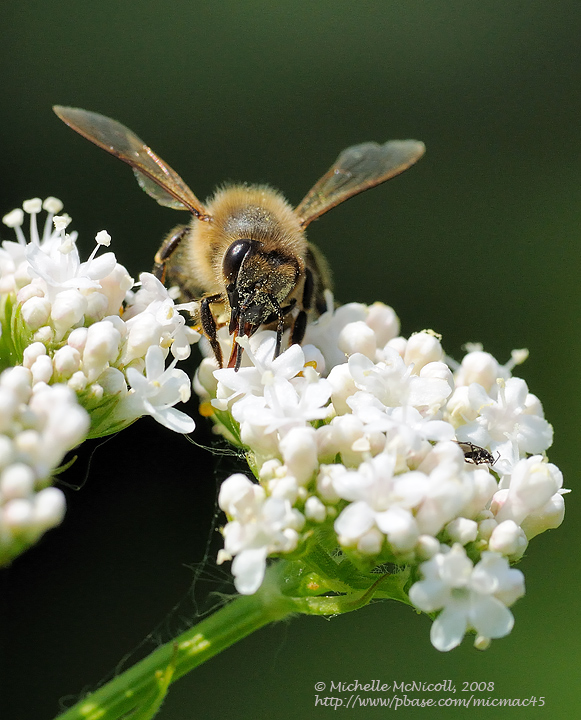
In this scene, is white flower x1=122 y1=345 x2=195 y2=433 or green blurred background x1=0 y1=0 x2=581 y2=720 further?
green blurred background x1=0 y1=0 x2=581 y2=720

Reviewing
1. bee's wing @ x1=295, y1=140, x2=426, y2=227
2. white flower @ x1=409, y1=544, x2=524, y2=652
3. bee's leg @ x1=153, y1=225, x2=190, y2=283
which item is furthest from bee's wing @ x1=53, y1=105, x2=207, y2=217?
white flower @ x1=409, y1=544, x2=524, y2=652

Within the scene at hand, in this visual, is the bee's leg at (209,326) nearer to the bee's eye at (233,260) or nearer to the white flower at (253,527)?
the bee's eye at (233,260)

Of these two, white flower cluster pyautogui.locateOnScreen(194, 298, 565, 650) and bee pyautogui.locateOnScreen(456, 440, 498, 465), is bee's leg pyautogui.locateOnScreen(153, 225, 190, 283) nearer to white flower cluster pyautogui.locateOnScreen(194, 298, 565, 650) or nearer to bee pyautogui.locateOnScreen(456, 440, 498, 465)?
white flower cluster pyautogui.locateOnScreen(194, 298, 565, 650)

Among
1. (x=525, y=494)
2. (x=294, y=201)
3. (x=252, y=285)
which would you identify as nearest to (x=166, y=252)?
(x=252, y=285)

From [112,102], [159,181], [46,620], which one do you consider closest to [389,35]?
[112,102]

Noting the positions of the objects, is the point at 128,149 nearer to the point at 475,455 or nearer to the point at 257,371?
the point at 257,371

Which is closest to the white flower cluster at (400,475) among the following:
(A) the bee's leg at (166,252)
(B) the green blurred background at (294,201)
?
(A) the bee's leg at (166,252)

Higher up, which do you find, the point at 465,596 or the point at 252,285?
the point at 252,285

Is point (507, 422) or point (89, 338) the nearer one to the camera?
point (89, 338)
